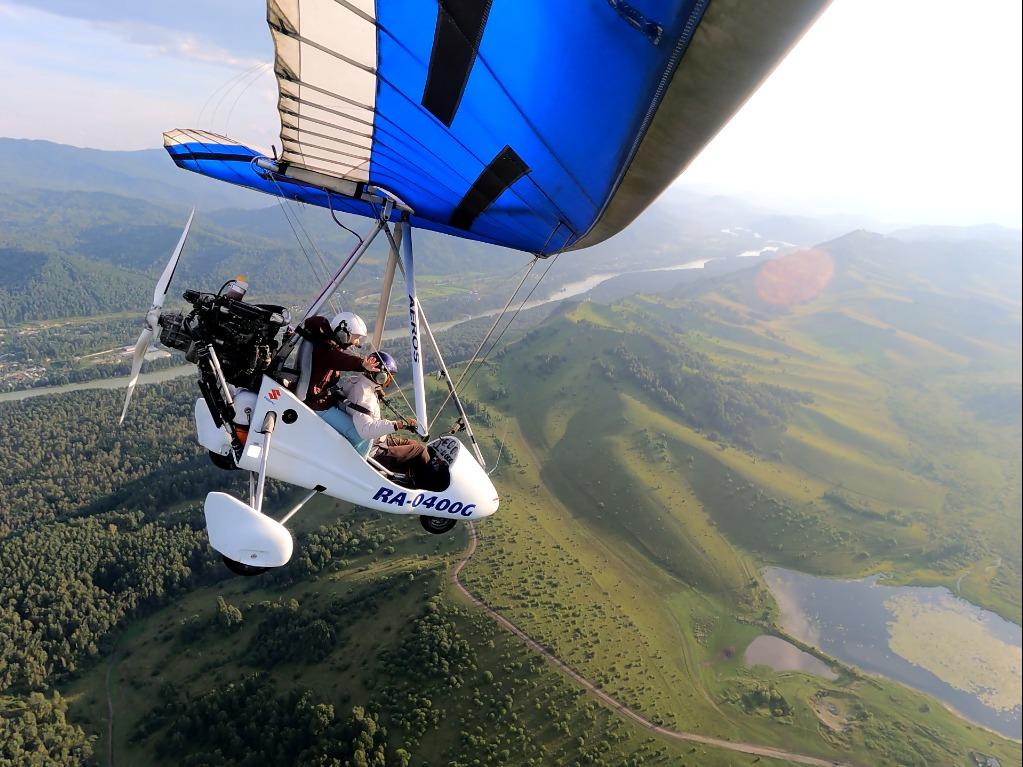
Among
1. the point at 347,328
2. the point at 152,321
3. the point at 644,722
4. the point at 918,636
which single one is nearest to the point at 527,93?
the point at 347,328

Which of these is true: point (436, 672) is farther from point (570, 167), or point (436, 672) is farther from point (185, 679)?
point (570, 167)

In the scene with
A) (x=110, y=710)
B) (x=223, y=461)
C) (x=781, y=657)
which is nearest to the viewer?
(x=223, y=461)

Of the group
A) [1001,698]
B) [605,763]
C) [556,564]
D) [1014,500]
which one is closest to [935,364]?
[1014,500]

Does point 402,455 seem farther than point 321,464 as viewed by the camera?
Yes

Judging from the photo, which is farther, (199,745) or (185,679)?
(185,679)

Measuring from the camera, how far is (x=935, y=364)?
176m

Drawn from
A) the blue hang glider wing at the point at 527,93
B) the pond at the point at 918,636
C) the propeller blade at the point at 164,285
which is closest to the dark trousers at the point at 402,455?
the propeller blade at the point at 164,285

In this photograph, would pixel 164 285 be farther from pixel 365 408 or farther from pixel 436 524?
pixel 436 524

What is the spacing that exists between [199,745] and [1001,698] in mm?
→ 91355

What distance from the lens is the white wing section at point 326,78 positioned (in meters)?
4.78

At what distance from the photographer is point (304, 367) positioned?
902cm

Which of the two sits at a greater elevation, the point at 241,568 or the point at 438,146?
the point at 438,146

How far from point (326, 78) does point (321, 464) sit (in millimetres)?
5460

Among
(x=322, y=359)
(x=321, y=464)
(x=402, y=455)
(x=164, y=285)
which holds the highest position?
(x=164, y=285)
